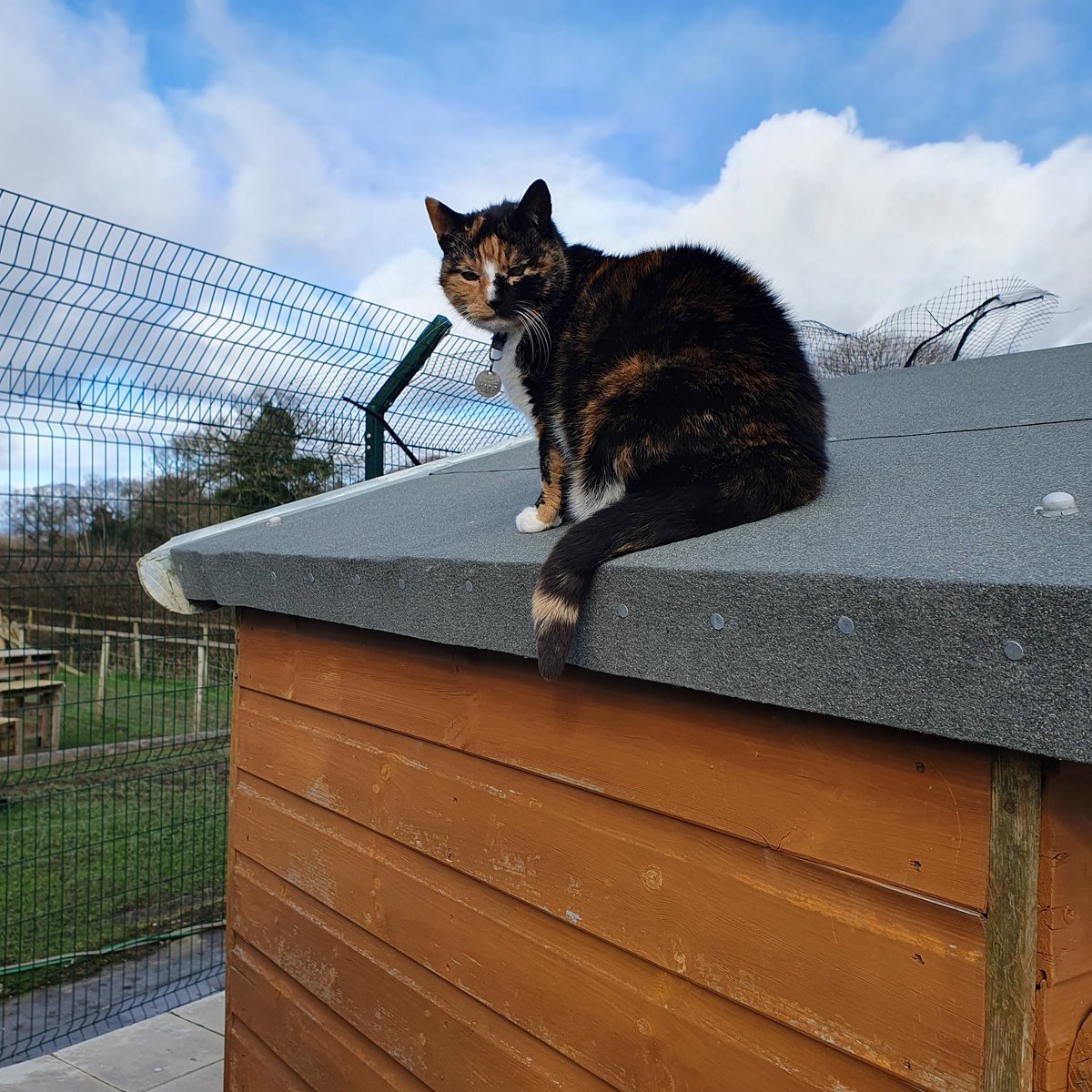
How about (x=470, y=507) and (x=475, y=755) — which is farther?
(x=470, y=507)

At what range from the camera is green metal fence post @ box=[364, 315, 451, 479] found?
395 cm

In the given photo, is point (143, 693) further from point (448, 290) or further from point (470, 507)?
point (448, 290)

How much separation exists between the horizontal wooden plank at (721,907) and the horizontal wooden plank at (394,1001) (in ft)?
0.89

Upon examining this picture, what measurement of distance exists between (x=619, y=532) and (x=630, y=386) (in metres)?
0.31

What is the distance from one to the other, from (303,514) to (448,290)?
4.12ft

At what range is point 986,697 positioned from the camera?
72cm

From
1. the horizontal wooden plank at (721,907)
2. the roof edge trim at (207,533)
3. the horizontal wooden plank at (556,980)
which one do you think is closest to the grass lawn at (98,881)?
the roof edge trim at (207,533)

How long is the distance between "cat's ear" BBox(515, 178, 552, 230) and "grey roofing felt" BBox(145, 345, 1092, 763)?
608 mm

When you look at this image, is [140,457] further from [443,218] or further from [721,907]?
[721,907]

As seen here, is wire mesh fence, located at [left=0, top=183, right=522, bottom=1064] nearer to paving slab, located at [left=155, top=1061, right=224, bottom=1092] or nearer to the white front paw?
paving slab, located at [left=155, top=1061, right=224, bottom=1092]

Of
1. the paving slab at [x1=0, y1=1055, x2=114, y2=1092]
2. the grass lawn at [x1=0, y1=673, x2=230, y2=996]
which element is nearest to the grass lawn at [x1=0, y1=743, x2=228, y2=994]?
the grass lawn at [x1=0, y1=673, x2=230, y2=996]

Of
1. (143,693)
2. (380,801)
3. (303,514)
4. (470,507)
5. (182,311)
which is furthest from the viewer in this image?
(143,693)

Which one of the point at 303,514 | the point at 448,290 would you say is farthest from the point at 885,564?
the point at 303,514

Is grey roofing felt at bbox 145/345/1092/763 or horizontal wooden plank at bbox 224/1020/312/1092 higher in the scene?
grey roofing felt at bbox 145/345/1092/763
